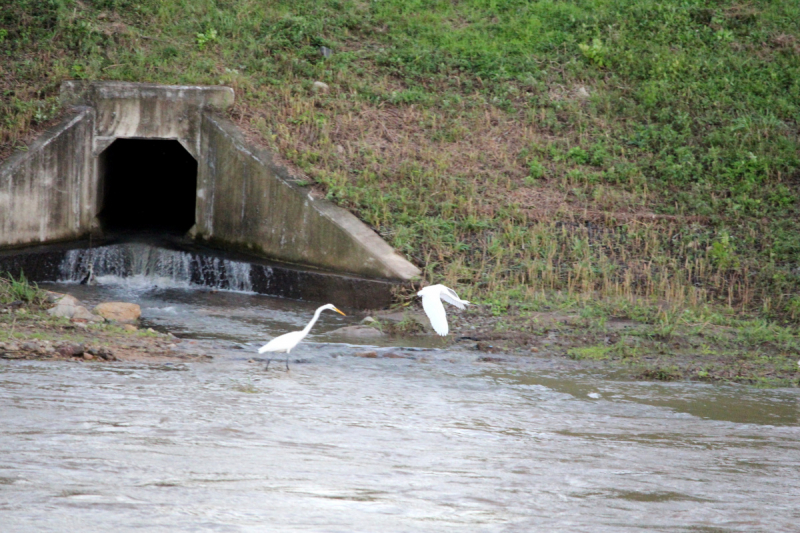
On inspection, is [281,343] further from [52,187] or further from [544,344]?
[52,187]

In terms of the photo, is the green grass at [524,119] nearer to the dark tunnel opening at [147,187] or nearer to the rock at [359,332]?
the rock at [359,332]

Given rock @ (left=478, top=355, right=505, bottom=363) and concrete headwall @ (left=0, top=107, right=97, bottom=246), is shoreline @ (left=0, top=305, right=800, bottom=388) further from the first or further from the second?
concrete headwall @ (left=0, top=107, right=97, bottom=246)

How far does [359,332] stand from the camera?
34.6ft

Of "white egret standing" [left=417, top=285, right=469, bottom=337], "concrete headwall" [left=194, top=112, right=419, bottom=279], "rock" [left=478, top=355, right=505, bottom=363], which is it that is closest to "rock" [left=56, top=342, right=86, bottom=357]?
"white egret standing" [left=417, top=285, right=469, bottom=337]

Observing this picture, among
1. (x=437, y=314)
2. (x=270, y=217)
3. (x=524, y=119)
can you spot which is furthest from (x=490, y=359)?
(x=524, y=119)

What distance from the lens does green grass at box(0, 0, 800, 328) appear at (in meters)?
12.7

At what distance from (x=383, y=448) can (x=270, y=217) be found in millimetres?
8655

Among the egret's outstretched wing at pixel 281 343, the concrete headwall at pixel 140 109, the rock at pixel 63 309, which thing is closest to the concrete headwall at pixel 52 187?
the concrete headwall at pixel 140 109

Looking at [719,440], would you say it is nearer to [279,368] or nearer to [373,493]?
[373,493]

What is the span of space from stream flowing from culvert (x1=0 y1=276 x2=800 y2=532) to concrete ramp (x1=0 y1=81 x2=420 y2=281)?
4.45 metres

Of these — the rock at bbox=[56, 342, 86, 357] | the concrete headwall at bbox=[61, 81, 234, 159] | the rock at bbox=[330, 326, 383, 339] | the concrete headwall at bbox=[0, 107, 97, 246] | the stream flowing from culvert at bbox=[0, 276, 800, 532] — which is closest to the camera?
the stream flowing from culvert at bbox=[0, 276, 800, 532]

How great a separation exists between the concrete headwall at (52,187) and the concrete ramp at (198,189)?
16 millimetres

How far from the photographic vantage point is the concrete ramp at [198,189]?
43.7ft

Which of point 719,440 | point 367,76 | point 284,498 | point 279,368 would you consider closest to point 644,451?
point 719,440
